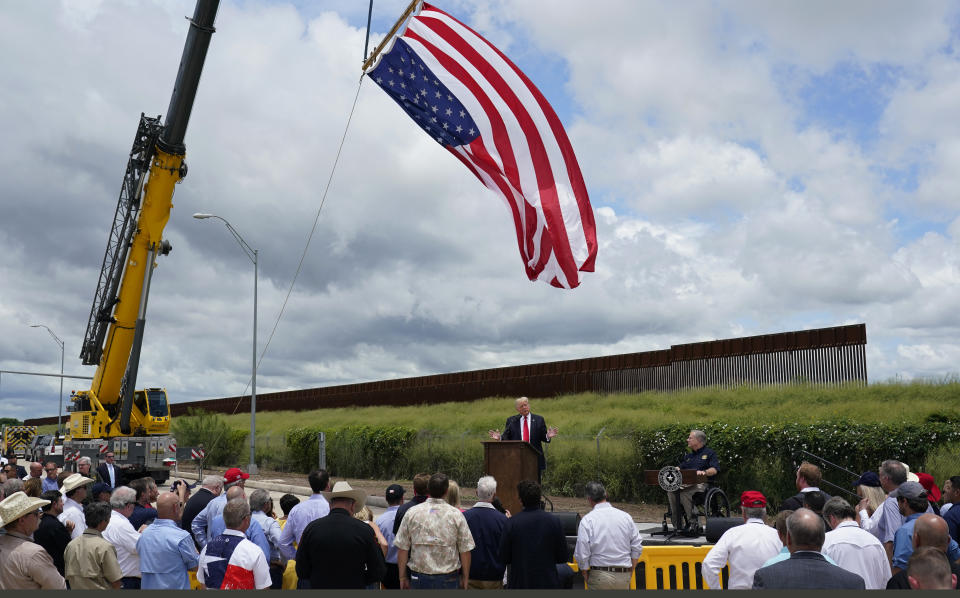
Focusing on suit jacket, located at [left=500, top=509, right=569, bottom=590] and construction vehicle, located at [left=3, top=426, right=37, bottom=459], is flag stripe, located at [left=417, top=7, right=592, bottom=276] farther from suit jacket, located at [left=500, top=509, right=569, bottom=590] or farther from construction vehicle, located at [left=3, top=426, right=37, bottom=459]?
construction vehicle, located at [left=3, top=426, right=37, bottom=459]

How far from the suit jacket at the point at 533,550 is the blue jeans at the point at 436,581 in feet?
1.41

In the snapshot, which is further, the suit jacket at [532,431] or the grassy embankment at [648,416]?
the grassy embankment at [648,416]

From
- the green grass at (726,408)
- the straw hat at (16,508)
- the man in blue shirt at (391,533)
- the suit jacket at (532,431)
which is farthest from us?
the green grass at (726,408)

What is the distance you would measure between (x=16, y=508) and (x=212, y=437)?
109 ft

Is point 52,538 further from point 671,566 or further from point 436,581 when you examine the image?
point 671,566

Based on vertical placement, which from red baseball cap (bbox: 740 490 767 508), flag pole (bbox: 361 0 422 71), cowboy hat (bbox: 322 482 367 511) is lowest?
red baseball cap (bbox: 740 490 767 508)

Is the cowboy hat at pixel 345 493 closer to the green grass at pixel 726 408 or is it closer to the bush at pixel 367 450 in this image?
the green grass at pixel 726 408

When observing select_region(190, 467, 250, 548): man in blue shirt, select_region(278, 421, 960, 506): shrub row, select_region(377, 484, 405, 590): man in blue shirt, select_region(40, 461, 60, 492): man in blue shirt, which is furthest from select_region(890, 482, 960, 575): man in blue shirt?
select_region(278, 421, 960, 506): shrub row

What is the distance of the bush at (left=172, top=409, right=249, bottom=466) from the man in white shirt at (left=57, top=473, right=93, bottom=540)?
28091 mm

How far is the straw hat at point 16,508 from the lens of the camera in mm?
5423

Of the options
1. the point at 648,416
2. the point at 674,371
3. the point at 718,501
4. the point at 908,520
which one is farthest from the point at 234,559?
the point at 674,371

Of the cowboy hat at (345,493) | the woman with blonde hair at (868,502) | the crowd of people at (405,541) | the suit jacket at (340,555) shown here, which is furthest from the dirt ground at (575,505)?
the suit jacket at (340,555)

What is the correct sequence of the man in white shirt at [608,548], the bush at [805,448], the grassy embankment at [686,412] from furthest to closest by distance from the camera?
the grassy embankment at [686,412] → the bush at [805,448] → the man in white shirt at [608,548]

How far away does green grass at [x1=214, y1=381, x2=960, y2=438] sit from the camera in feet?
70.4
